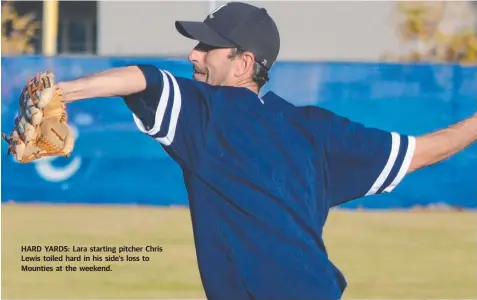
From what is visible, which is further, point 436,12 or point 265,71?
point 436,12

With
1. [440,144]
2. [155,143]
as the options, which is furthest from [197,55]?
[155,143]

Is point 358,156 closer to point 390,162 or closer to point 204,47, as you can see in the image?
point 390,162

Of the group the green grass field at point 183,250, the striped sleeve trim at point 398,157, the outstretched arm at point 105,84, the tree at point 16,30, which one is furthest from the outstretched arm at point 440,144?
the tree at point 16,30

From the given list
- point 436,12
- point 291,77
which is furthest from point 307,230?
point 436,12

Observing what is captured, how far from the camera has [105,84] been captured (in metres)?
3.19

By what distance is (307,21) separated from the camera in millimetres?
21625

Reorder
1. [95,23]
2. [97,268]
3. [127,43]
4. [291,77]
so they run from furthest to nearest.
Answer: [95,23], [127,43], [291,77], [97,268]

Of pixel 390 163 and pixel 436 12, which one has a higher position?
pixel 390 163

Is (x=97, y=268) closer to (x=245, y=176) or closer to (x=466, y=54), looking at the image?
(x=245, y=176)

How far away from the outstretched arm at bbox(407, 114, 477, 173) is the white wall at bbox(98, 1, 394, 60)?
53.5 ft

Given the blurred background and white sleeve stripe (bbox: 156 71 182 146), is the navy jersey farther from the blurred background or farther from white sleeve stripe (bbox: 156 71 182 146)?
the blurred background

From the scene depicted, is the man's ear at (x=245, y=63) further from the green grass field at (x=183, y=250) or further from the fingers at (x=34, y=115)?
the green grass field at (x=183, y=250)

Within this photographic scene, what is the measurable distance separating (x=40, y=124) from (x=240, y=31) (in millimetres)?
761

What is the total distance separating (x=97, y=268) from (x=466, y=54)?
44.3 feet
